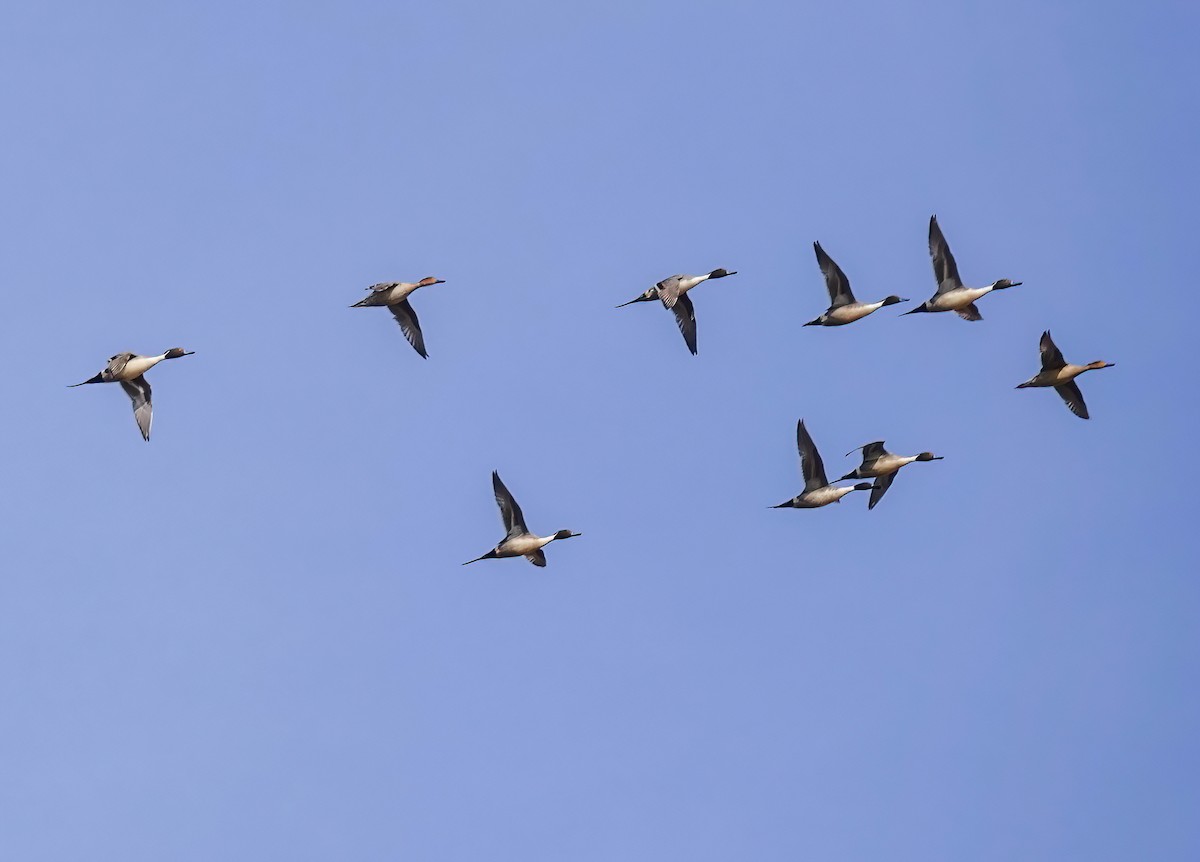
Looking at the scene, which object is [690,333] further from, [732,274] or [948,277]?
[948,277]

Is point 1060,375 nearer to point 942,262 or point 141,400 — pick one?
point 942,262

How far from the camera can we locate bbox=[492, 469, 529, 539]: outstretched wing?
43.4 metres

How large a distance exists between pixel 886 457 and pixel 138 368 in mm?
17345

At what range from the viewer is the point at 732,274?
4672 centimetres

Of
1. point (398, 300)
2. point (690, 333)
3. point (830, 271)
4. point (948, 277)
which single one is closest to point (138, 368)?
point (398, 300)

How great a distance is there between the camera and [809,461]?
44.3 m

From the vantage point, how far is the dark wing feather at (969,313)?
A: 46.5 meters

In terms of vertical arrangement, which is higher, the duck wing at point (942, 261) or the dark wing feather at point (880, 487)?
the duck wing at point (942, 261)

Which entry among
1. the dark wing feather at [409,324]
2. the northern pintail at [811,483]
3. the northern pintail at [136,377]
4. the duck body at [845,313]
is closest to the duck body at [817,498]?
the northern pintail at [811,483]

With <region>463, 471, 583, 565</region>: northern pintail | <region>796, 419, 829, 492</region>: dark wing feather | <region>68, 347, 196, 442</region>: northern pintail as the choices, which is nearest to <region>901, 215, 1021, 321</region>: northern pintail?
<region>796, 419, 829, 492</region>: dark wing feather

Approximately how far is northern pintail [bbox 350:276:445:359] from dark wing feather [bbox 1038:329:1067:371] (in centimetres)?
1428

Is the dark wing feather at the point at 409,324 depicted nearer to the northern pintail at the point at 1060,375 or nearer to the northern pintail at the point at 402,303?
the northern pintail at the point at 402,303

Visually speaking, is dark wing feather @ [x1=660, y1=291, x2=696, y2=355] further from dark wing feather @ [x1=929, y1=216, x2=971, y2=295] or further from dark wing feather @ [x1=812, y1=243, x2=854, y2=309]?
dark wing feather @ [x1=929, y1=216, x2=971, y2=295]

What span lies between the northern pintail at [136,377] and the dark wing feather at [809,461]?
13.9 meters
